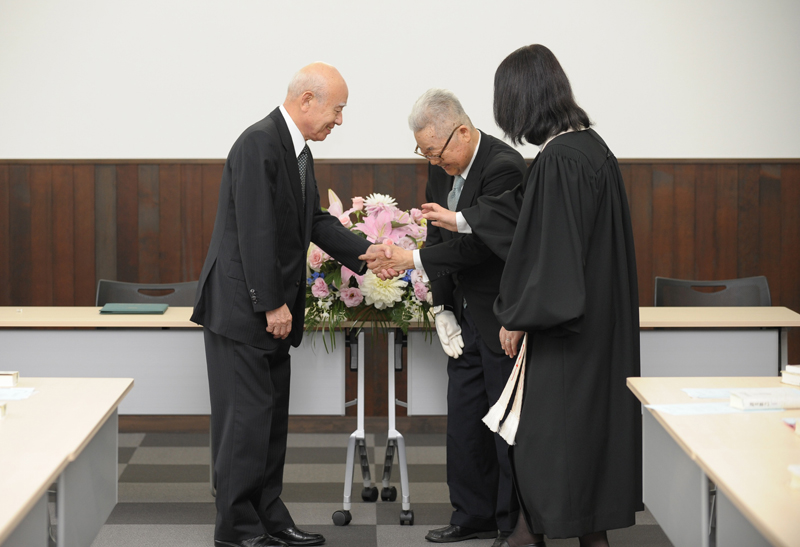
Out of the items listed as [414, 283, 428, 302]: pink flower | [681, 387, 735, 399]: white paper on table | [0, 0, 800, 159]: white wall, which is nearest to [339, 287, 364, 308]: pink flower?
[414, 283, 428, 302]: pink flower

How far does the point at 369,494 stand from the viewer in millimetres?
3414

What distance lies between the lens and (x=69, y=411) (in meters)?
1.90

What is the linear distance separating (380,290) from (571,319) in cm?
Result: 107

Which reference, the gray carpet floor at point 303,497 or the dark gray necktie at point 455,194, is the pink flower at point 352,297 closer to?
the dark gray necktie at point 455,194

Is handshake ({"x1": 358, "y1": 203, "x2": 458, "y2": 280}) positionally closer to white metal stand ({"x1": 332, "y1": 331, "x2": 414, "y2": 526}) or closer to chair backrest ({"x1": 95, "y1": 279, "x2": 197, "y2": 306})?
white metal stand ({"x1": 332, "y1": 331, "x2": 414, "y2": 526})

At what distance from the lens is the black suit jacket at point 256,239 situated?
2559 mm

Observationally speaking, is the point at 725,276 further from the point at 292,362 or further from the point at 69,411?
the point at 69,411

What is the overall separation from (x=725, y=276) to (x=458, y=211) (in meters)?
2.84

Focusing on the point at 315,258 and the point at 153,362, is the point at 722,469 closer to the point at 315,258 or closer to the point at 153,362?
the point at 315,258

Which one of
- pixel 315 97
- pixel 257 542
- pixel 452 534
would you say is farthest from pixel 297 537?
pixel 315 97

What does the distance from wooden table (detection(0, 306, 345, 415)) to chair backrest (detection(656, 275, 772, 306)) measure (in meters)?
1.77

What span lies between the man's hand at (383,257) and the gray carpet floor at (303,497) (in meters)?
1.06

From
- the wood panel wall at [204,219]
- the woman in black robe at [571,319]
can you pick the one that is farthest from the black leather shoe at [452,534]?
the wood panel wall at [204,219]

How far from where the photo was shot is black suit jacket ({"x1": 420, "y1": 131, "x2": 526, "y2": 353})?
108 inches
